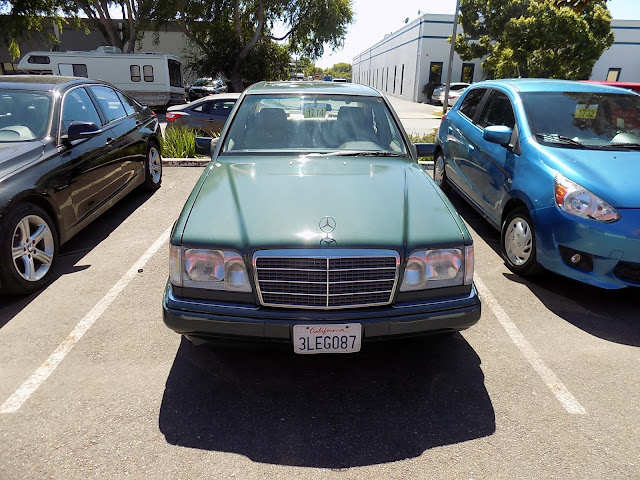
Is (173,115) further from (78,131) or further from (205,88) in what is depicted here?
(205,88)

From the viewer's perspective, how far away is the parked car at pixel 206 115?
10.0 m

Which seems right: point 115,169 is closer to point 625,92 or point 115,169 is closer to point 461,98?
point 461,98

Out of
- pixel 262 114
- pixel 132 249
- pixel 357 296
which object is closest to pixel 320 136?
pixel 262 114

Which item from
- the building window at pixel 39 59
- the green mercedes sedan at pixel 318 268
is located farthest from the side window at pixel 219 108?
the building window at pixel 39 59

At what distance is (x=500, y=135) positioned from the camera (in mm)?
4457

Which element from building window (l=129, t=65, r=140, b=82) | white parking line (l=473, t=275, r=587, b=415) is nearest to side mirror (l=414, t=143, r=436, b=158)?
white parking line (l=473, t=275, r=587, b=415)

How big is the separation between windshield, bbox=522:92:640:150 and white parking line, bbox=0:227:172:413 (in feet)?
13.4

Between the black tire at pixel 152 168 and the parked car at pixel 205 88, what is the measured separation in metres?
20.5

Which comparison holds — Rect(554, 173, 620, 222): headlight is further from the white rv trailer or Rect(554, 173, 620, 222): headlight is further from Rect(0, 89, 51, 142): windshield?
the white rv trailer

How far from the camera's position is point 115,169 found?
543 centimetres

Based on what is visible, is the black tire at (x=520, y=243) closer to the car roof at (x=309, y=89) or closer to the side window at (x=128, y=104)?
the car roof at (x=309, y=89)

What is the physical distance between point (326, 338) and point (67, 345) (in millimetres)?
1965

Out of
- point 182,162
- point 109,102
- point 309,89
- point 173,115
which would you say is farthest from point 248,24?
point 309,89

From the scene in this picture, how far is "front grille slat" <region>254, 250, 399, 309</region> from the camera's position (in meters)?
2.39
